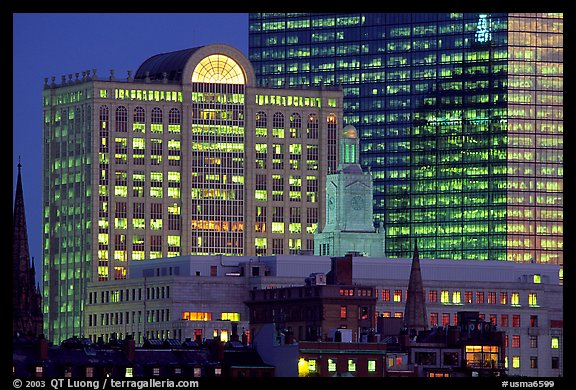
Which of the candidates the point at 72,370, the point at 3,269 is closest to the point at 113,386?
the point at 3,269

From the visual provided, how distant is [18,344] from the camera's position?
196m
